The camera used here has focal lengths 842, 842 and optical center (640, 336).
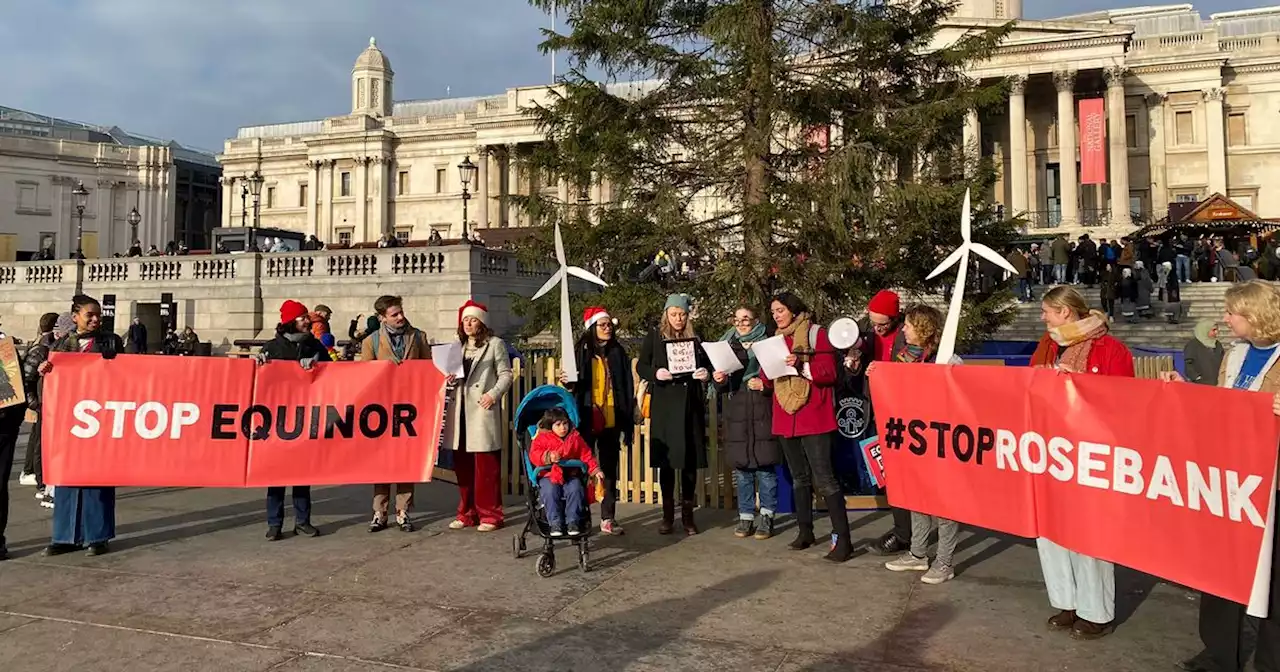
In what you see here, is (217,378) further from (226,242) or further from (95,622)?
(226,242)

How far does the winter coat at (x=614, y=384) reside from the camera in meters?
7.36

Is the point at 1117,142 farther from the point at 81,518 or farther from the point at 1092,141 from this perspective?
the point at 81,518

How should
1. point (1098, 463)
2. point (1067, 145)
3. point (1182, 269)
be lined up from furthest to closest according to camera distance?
point (1067, 145)
point (1182, 269)
point (1098, 463)

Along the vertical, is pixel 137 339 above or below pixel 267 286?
below

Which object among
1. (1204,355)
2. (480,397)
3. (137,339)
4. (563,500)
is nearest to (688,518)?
(563,500)

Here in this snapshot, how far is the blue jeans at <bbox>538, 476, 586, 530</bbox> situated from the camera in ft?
20.4

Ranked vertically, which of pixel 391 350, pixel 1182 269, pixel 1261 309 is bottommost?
pixel 391 350

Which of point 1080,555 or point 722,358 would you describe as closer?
point 1080,555

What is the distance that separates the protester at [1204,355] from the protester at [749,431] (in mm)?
3999

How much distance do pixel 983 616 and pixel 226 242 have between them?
1340 inches

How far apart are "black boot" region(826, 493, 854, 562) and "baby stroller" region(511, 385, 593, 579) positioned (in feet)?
6.11

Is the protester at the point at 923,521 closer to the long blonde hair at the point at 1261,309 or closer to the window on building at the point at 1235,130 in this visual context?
the long blonde hair at the point at 1261,309

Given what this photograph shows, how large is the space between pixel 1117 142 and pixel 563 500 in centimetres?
5529

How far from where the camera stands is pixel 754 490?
24.2ft
